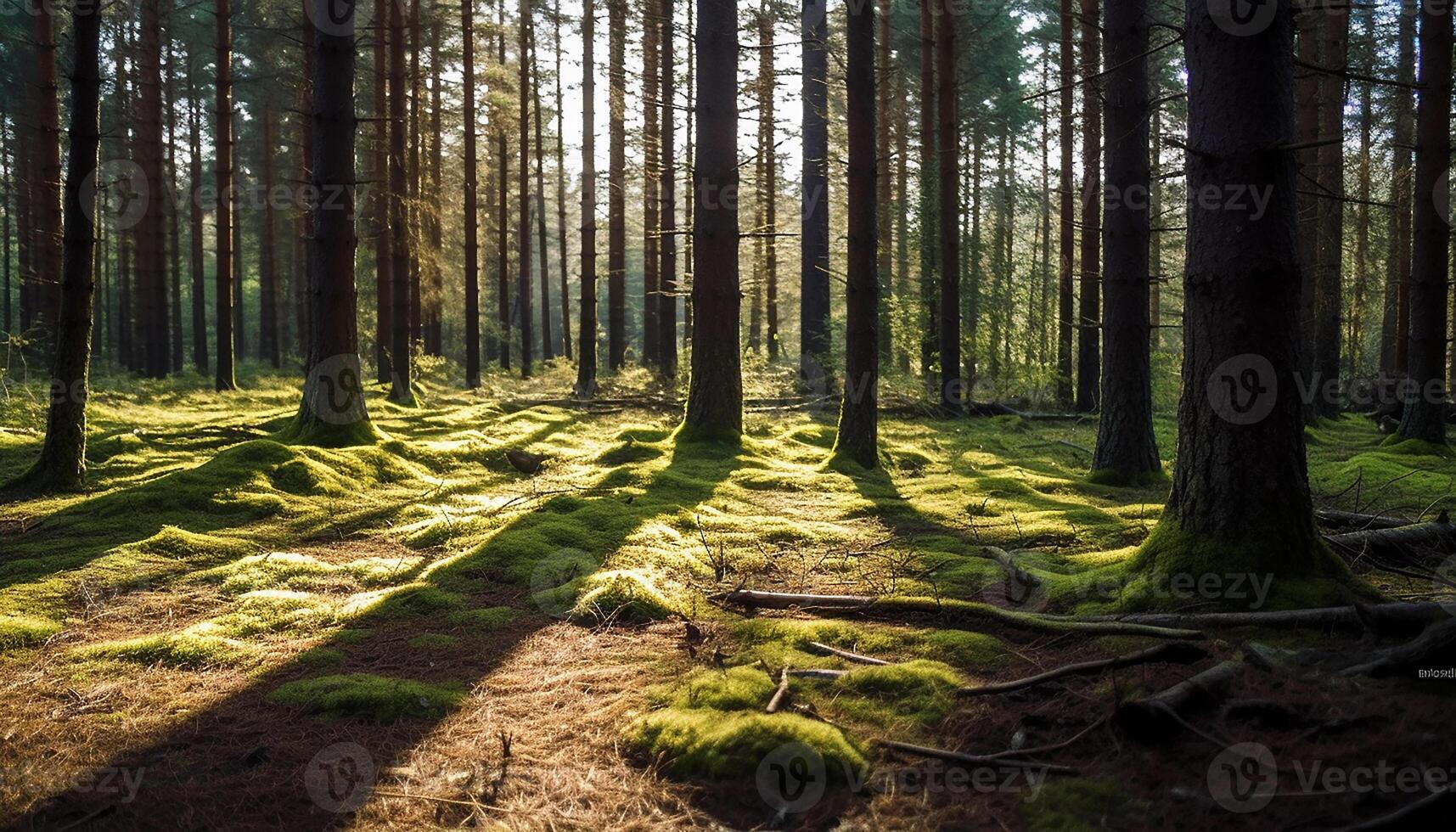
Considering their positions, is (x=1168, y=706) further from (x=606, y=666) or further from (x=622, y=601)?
(x=622, y=601)

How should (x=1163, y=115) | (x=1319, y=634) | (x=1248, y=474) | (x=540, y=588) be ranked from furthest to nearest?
(x=1163, y=115) → (x=540, y=588) → (x=1248, y=474) → (x=1319, y=634)

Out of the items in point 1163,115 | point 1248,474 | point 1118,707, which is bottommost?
point 1118,707

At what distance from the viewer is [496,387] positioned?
84.2 ft

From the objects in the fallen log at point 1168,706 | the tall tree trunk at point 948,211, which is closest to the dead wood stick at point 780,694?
the fallen log at point 1168,706

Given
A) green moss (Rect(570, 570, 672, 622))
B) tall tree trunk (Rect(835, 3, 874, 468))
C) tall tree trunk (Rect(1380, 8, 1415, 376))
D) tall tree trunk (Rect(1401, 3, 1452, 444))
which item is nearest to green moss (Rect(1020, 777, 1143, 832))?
green moss (Rect(570, 570, 672, 622))

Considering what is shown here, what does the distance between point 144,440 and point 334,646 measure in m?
8.83

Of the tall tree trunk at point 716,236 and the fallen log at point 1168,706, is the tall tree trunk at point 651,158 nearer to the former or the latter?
the tall tree trunk at point 716,236

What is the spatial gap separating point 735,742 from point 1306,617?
2.60 metres

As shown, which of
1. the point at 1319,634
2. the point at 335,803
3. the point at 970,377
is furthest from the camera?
the point at 970,377

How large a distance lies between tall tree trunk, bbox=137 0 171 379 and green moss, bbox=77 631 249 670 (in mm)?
20243

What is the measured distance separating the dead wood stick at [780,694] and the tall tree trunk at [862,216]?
6.82m

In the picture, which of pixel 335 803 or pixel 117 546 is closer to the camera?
pixel 335 803

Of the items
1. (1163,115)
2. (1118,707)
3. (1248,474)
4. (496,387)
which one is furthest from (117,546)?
(1163,115)

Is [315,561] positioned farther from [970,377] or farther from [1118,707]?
[970,377]
